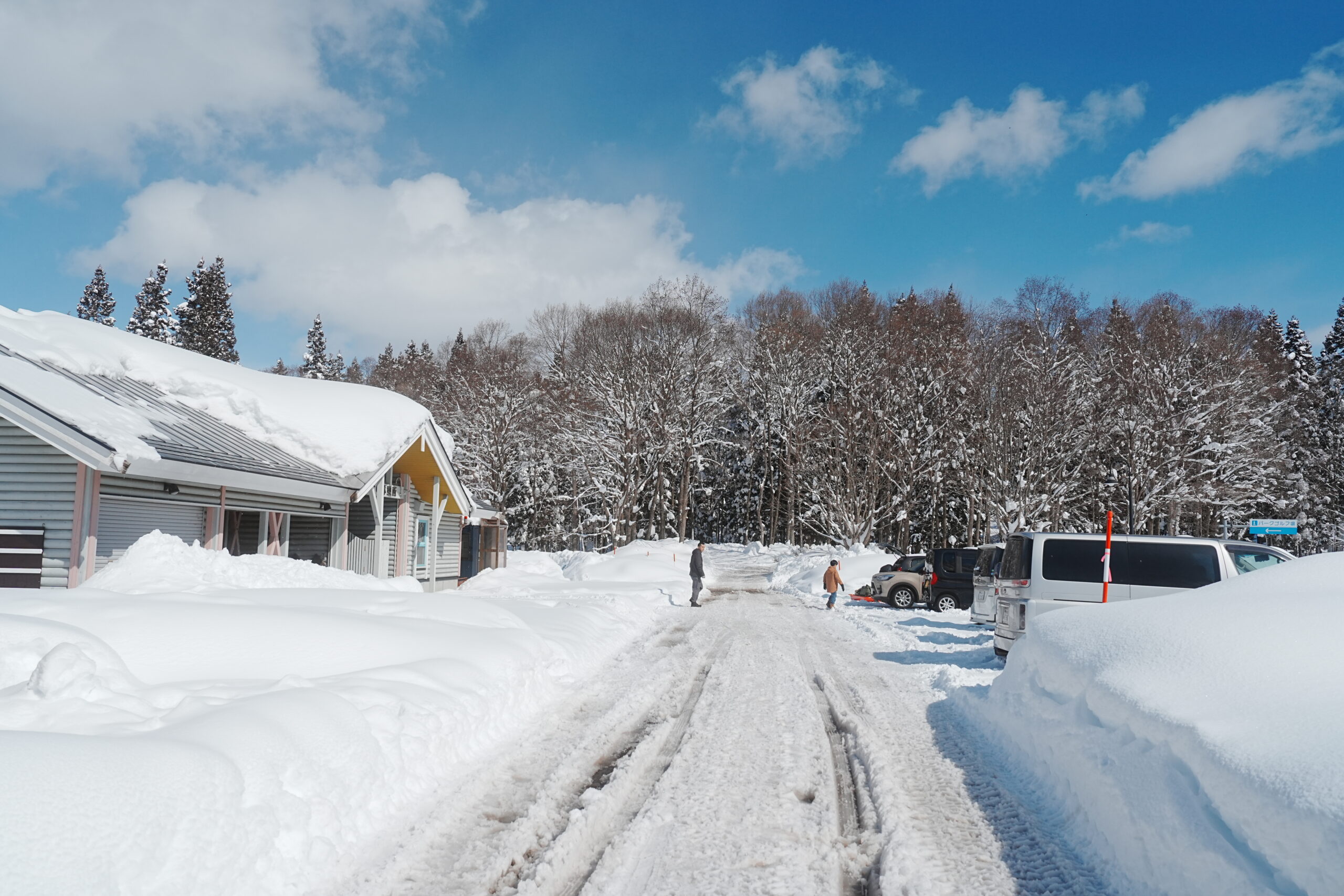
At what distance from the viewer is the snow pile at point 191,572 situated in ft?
33.0

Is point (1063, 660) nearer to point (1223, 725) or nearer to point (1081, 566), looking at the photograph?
point (1223, 725)

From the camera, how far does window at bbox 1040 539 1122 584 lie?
11984mm

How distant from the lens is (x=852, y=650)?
531 inches

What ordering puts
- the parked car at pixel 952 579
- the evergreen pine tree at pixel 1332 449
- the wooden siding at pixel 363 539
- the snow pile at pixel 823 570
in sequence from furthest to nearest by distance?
1. the evergreen pine tree at pixel 1332 449
2. the snow pile at pixel 823 570
3. the parked car at pixel 952 579
4. the wooden siding at pixel 363 539

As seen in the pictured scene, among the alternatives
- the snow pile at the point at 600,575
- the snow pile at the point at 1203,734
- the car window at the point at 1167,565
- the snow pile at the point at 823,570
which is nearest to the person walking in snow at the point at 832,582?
the snow pile at the point at 600,575

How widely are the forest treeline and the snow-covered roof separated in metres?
23.7

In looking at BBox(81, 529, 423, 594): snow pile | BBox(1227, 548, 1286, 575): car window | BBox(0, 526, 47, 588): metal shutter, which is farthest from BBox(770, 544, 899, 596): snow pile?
BBox(0, 526, 47, 588): metal shutter

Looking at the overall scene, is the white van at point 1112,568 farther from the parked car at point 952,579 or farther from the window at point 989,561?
the parked car at point 952,579

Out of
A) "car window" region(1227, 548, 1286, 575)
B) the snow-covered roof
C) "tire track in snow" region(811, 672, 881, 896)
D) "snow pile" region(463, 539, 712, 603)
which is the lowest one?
"snow pile" region(463, 539, 712, 603)

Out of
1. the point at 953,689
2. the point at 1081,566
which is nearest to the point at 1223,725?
the point at 953,689

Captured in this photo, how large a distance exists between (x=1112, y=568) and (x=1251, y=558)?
2.07 m

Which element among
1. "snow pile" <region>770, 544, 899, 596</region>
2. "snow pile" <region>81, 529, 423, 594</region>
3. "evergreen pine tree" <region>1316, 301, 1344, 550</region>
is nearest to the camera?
"snow pile" <region>81, 529, 423, 594</region>

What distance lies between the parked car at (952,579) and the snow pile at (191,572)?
15.0 metres

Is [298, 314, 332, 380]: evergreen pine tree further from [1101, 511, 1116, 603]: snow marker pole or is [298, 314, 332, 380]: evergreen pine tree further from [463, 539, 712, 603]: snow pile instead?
[1101, 511, 1116, 603]: snow marker pole
